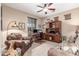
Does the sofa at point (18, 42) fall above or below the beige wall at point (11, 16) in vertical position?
below

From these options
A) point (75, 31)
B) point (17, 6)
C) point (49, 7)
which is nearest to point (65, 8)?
point (49, 7)

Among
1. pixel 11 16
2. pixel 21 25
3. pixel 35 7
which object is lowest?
pixel 21 25

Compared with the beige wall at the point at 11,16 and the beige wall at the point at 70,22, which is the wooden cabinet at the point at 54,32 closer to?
the beige wall at the point at 70,22

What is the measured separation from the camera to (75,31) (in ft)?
5.41

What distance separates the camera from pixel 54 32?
5.70ft

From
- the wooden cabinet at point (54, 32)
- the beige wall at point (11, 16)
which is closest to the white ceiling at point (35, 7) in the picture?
the beige wall at point (11, 16)

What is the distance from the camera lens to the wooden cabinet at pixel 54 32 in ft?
5.59

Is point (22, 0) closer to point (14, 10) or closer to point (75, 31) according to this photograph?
point (14, 10)

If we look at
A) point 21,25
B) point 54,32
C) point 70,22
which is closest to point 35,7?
point 21,25

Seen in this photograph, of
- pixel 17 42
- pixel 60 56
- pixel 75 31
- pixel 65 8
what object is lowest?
pixel 60 56

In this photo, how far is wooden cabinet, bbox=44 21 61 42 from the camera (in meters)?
1.70

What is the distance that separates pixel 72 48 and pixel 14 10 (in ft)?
3.92

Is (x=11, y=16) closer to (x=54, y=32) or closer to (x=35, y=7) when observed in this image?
(x=35, y=7)

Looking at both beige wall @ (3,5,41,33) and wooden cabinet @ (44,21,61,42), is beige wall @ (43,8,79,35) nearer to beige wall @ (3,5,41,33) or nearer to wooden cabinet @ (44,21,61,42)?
wooden cabinet @ (44,21,61,42)
